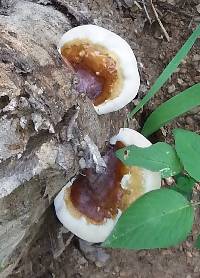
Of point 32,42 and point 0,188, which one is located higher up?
point 32,42

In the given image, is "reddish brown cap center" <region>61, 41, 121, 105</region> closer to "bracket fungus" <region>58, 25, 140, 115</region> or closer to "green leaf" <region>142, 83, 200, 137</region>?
"bracket fungus" <region>58, 25, 140, 115</region>

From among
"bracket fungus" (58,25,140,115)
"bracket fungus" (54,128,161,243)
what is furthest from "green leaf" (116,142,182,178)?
"bracket fungus" (54,128,161,243)

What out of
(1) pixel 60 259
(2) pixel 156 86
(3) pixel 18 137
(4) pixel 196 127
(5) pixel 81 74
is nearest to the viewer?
(3) pixel 18 137

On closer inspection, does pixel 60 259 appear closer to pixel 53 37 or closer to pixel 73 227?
pixel 73 227

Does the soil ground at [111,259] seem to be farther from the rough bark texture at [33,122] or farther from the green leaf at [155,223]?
the green leaf at [155,223]

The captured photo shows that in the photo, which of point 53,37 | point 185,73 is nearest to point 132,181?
point 53,37

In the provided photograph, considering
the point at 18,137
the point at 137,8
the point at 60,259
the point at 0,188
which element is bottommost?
the point at 60,259

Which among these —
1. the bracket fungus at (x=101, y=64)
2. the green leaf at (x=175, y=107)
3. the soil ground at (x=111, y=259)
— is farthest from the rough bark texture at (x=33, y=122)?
the soil ground at (x=111, y=259)

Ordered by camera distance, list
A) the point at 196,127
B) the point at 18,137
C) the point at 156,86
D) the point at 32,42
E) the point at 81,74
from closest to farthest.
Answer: the point at 18,137 < the point at 32,42 < the point at 81,74 < the point at 156,86 < the point at 196,127
